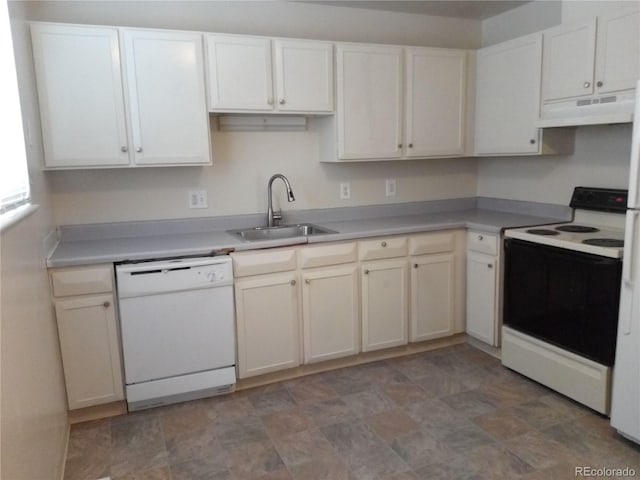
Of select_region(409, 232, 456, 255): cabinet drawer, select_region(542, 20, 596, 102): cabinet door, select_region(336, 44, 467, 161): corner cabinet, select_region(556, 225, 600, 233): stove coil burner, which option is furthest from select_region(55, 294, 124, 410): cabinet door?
select_region(542, 20, 596, 102): cabinet door

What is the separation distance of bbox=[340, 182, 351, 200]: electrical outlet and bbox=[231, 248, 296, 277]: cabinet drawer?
85cm

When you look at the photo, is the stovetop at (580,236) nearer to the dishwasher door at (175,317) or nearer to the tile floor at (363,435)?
the tile floor at (363,435)

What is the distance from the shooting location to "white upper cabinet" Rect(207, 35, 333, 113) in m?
2.77

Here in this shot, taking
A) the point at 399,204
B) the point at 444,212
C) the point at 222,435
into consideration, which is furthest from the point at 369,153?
the point at 222,435

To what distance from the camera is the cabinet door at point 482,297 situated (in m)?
3.11

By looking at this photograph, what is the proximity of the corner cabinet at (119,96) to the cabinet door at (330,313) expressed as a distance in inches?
40.1

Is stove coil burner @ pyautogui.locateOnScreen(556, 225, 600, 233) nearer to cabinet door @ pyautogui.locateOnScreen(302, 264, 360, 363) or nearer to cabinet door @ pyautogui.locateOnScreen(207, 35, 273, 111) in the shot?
cabinet door @ pyautogui.locateOnScreen(302, 264, 360, 363)

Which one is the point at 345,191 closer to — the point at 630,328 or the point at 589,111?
the point at 589,111

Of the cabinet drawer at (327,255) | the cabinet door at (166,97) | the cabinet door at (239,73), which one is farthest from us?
the cabinet drawer at (327,255)

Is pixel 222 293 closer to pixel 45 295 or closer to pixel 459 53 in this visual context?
pixel 45 295

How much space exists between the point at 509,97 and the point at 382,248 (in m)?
1.34

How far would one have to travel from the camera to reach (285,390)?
2.86 metres

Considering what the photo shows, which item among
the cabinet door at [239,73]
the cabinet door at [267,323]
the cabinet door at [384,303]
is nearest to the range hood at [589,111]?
the cabinet door at [384,303]

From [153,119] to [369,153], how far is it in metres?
1.37
